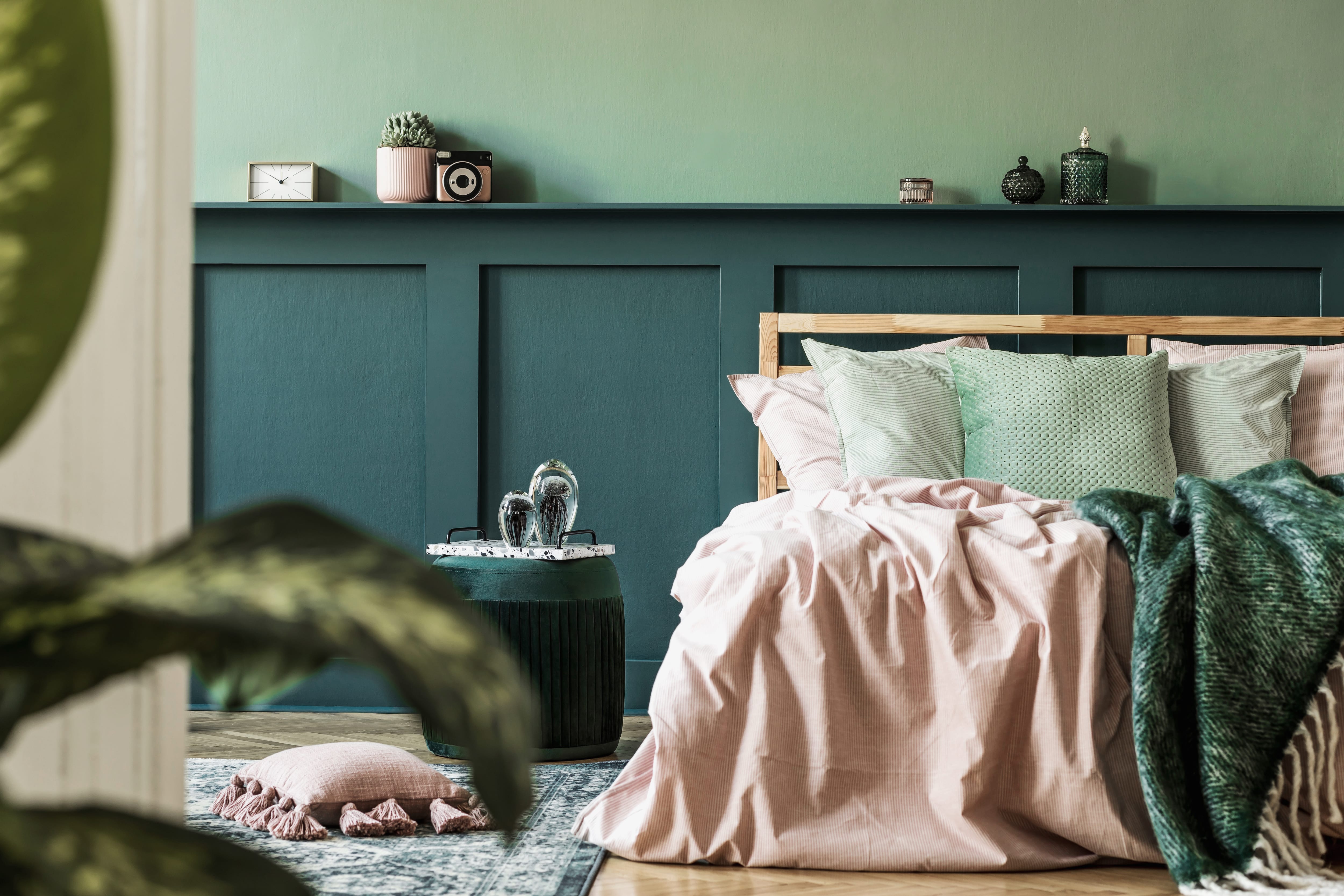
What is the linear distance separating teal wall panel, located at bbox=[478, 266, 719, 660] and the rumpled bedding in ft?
5.46

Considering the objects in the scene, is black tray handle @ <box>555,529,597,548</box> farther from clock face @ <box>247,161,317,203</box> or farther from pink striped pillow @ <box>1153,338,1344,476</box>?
→ pink striped pillow @ <box>1153,338,1344,476</box>

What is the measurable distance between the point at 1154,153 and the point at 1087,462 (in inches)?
53.1

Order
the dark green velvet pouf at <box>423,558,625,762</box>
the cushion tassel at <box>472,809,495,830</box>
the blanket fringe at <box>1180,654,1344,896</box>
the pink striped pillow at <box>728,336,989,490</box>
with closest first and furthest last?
1. the blanket fringe at <box>1180,654,1344,896</box>
2. the cushion tassel at <box>472,809,495,830</box>
3. the dark green velvet pouf at <box>423,558,625,762</box>
4. the pink striped pillow at <box>728,336,989,490</box>

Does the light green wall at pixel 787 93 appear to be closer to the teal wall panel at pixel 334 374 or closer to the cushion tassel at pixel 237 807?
the teal wall panel at pixel 334 374

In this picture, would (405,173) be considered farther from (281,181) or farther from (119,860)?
(119,860)

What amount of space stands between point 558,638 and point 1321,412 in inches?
82.7

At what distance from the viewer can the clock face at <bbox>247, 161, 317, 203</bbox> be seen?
148 inches

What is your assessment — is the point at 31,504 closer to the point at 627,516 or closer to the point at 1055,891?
the point at 1055,891

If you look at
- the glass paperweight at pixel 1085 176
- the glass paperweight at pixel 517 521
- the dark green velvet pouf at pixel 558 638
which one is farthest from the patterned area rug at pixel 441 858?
the glass paperweight at pixel 1085 176

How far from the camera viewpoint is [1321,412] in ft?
10.6

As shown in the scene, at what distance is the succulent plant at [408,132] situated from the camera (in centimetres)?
370

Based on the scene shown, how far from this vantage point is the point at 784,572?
82.0 inches

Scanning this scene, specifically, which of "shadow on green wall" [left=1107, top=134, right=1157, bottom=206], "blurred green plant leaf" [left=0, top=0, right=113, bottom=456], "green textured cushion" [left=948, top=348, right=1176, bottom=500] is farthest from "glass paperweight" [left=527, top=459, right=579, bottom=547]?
"blurred green plant leaf" [left=0, top=0, right=113, bottom=456]

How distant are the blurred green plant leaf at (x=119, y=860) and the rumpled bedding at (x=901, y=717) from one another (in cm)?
174
